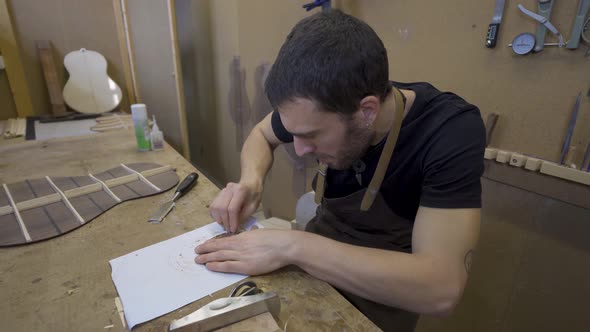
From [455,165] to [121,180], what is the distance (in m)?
1.07

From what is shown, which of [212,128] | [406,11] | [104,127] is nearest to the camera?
[406,11]

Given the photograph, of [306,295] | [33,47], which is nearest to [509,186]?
[306,295]

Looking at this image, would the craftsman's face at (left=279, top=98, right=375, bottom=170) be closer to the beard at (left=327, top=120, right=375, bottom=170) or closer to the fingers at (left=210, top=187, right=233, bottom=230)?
the beard at (left=327, top=120, right=375, bottom=170)

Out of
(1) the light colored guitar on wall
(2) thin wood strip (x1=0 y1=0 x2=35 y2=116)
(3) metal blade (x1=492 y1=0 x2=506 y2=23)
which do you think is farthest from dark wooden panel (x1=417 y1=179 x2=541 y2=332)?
(2) thin wood strip (x1=0 y1=0 x2=35 y2=116)

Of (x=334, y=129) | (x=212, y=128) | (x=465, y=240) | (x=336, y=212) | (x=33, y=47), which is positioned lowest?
(x=212, y=128)

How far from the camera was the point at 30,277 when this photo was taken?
668mm

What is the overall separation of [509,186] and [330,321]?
872mm

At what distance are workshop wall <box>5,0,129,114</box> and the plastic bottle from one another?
4.50ft

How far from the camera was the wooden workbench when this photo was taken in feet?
1.85

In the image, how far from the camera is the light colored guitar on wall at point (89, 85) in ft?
7.29

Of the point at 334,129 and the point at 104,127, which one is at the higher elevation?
the point at 334,129

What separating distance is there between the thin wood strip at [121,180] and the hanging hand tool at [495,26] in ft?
4.26

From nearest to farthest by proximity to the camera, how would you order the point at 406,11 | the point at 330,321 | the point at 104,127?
the point at 330,321, the point at 406,11, the point at 104,127

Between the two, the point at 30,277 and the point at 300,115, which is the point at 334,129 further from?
the point at 30,277
